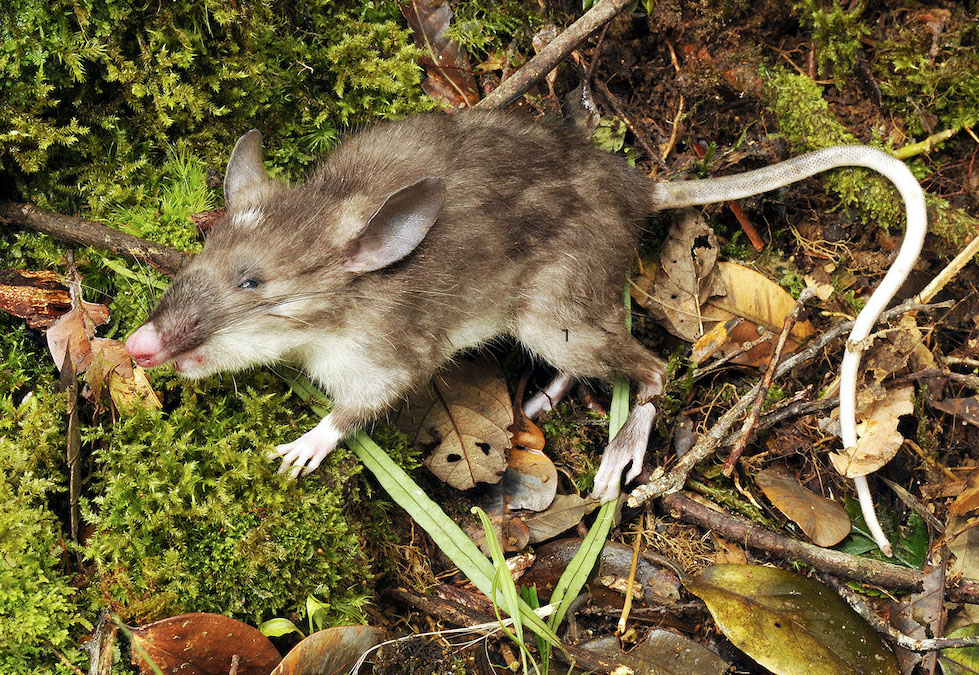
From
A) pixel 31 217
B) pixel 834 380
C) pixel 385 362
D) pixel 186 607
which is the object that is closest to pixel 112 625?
pixel 186 607

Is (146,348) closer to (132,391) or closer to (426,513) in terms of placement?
(132,391)

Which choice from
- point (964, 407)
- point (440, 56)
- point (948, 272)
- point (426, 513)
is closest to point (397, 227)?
point (426, 513)

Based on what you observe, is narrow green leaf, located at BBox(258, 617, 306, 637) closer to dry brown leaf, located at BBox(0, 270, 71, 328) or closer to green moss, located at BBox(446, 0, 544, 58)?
dry brown leaf, located at BBox(0, 270, 71, 328)

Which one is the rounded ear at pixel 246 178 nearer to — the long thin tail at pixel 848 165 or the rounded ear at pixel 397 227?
the rounded ear at pixel 397 227

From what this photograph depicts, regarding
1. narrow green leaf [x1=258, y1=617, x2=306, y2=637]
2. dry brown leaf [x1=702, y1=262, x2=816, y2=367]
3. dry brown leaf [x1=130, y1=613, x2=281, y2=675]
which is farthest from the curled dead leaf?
dry brown leaf [x1=130, y1=613, x2=281, y2=675]

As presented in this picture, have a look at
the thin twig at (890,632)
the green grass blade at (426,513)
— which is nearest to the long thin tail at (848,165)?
the thin twig at (890,632)

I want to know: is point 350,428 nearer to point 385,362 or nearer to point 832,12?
point 385,362
